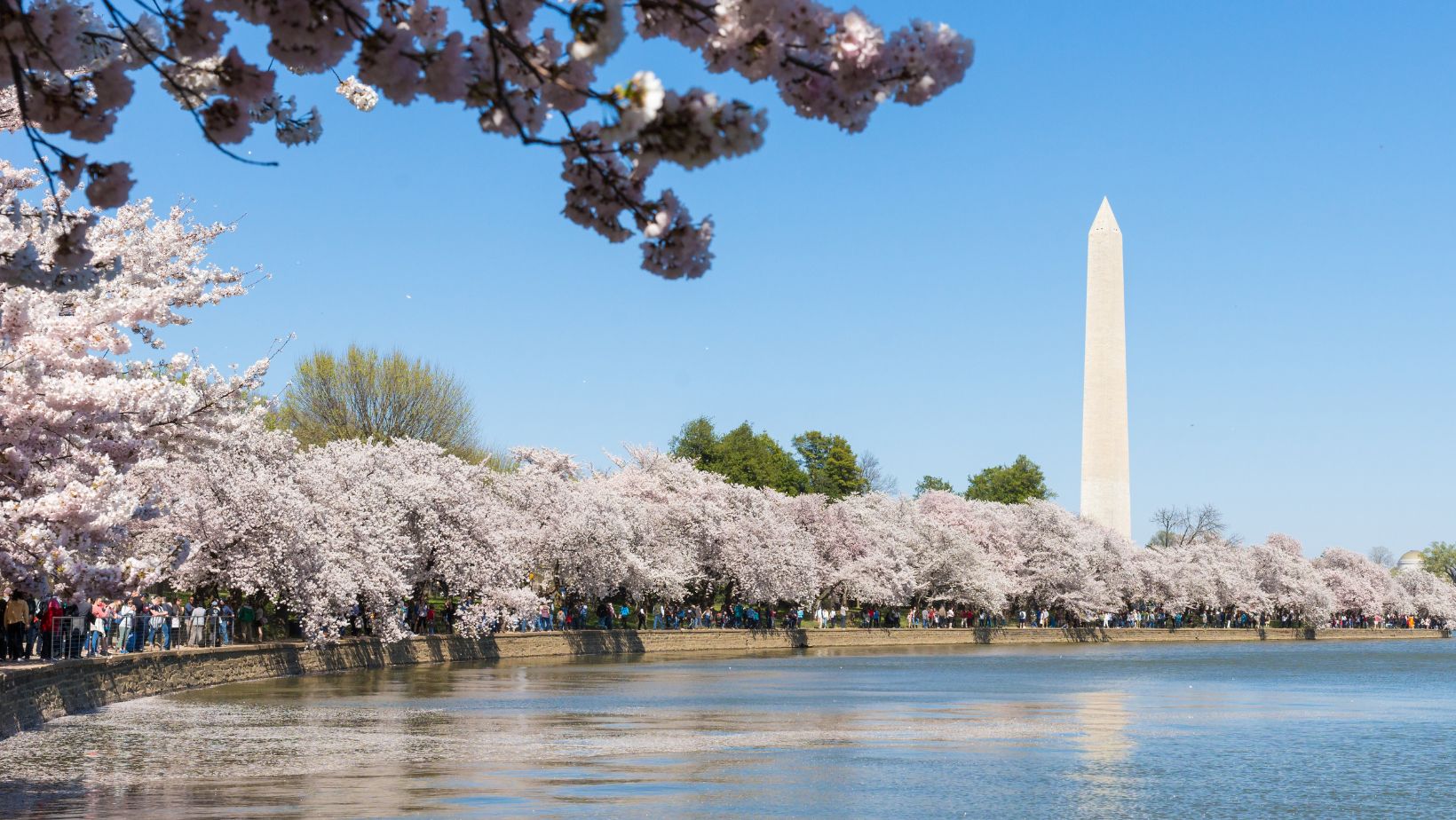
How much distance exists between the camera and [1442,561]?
192m

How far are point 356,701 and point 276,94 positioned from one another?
2481cm

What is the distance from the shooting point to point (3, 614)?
2727cm

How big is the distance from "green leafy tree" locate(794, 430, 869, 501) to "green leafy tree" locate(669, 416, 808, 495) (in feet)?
13.9

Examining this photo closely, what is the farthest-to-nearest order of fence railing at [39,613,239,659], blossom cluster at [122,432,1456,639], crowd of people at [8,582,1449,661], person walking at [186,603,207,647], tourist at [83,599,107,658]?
1. blossom cluster at [122,432,1456,639]
2. person walking at [186,603,207,647]
3. tourist at [83,599,107,658]
4. crowd of people at [8,582,1449,661]
5. fence railing at [39,613,239,659]

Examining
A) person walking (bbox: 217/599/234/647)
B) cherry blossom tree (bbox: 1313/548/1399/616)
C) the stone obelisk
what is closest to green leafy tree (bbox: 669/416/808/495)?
the stone obelisk

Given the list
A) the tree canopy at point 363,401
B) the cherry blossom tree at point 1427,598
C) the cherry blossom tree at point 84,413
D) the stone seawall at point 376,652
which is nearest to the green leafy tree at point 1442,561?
the cherry blossom tree at point 1427,598

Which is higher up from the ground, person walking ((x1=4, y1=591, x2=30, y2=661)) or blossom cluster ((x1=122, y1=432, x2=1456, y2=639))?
blossom cluster ((x1=122, y1=432, x2=1456, y2=639))

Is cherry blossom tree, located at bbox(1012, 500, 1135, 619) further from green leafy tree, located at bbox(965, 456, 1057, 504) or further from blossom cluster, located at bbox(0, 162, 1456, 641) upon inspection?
green leafy tree, located at bbox(965, 456, 1057, 504)

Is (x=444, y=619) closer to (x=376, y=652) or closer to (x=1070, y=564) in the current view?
(x=376, y=652)

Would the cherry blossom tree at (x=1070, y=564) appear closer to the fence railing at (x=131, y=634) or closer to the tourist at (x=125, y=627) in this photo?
the fence railing at (x=131, y=634)

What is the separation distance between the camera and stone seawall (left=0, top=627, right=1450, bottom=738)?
24.9 metres

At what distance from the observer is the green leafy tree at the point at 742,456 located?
103 meters

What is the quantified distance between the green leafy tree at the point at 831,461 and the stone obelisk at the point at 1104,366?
30487 mm

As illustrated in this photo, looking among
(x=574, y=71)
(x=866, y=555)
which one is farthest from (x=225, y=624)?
(x=866, y=555)
